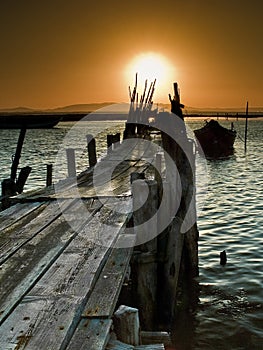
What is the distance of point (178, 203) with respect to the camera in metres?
7.30

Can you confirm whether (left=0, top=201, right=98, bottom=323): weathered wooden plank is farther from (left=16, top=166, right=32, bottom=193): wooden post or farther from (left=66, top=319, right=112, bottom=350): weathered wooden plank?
(left=16, top=166, right=32, bottom=193): wooden post

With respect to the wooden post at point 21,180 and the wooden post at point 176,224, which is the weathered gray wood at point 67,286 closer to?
the wooden post at point 176,224

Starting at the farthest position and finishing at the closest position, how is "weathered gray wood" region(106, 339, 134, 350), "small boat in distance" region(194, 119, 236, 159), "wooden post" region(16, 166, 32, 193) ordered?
"small boat in distance" region(194, 119, 236, 159)
"wooden post" region(16, 166, 32, 193)
"weathered gray wood" region(106, 339, 134, 350)

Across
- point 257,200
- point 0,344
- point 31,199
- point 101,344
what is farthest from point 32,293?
point 257,200

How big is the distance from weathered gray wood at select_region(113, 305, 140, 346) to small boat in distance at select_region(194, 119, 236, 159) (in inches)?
1358

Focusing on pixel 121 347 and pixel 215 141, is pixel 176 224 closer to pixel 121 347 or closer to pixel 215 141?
pixel 121 347

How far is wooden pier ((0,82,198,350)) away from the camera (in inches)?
120

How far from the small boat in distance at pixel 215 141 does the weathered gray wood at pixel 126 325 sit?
34488mm

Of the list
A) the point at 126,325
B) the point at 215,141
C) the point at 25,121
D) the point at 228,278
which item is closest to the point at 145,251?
the point at 126,325

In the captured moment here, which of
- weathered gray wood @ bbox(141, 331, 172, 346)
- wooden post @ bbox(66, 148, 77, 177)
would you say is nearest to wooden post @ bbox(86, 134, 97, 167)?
wooden post @ bbox(66, 148, 77, 177)

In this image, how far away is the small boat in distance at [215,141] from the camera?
37.1 m

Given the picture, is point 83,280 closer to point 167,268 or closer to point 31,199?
point 167,268

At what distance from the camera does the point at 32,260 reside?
4348 millimetres

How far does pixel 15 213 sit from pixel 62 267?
2689 mm
